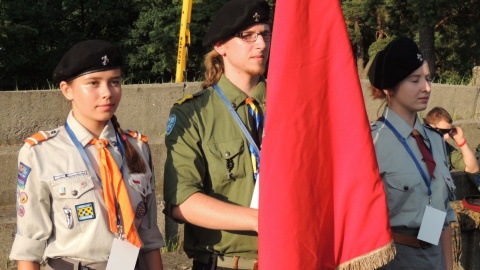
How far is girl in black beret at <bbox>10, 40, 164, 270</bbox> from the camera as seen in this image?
11.3 feet

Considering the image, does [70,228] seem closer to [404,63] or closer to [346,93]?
[346,93]

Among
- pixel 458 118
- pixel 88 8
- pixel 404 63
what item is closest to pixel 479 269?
pixel 404 63

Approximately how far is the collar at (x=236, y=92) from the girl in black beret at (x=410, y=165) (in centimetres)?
81

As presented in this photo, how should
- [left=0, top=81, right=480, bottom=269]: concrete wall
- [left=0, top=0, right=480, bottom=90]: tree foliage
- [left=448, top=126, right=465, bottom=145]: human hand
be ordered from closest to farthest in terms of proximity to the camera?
[left=448, top=126, right=465, bottom=145]: human hand < [left=0, top=81, right=480, bottom=269]: concrete wall < [left=0, top=0, right=480, bottom=90]: tree foliage

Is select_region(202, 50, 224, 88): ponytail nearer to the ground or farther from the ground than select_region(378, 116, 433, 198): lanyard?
farther from the ground

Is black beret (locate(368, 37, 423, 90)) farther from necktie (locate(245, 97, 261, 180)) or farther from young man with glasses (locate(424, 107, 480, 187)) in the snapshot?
young man with glasses (locate(424, 107, 480, 187))

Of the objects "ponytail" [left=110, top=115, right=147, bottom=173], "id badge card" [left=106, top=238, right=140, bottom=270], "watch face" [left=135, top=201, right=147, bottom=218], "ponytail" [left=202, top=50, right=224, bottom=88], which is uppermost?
"ponytail" [left=202, top=50, right=224, bottom=88]

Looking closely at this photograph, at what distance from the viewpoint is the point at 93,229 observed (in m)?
3.44

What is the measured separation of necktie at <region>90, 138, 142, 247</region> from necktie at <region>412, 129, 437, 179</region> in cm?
159

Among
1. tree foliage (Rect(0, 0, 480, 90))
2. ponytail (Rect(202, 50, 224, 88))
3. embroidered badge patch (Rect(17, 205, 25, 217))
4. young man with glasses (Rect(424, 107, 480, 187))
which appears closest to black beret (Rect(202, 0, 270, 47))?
ponytail (Rect(202, 50, 224, 88))

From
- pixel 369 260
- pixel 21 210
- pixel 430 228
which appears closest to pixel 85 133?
pixel 21 210

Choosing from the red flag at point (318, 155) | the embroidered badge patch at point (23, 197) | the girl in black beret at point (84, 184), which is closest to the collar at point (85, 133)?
the girl in black beret at point (84, 184)

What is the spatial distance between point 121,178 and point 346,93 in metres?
0.97

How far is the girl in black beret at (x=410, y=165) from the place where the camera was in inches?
166
